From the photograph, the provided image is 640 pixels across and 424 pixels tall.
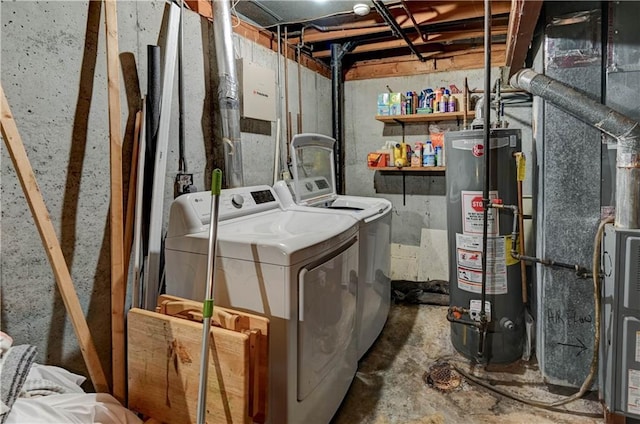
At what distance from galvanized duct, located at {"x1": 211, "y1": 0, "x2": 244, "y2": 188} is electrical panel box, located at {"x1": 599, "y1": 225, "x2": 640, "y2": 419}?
1962mm

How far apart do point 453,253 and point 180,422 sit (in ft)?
6.20

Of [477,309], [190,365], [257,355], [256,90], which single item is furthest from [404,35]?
A: [190,365]

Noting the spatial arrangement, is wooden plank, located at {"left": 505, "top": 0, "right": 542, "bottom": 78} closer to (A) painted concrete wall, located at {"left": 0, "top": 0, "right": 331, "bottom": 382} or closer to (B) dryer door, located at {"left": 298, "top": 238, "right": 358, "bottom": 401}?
(B) dryer door, located at {"left": 298, "top": 238, "right": 358, "bottom": 401}

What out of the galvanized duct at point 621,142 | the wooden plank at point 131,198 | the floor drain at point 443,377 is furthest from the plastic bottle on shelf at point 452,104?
the wooden plank at point 131,198

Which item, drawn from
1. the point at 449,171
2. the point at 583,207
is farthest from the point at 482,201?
the point at 583,207

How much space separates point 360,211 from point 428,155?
1407mm

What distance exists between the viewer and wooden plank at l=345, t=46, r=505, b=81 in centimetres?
350

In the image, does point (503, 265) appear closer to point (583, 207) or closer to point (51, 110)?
point (583, 207)

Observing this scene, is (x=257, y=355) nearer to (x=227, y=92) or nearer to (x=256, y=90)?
(x=227, y=92)

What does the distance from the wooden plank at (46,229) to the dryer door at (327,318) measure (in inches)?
32.0

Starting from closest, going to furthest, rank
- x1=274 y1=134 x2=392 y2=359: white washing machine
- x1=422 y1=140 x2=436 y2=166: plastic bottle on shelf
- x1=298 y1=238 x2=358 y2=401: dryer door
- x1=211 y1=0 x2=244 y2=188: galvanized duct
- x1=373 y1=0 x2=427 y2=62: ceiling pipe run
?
1. x1=298 y1=238 x2=358 y2=401: dryer door
2. x1=211 y1=0 x2=244 y2=188: galvanized duct
3. x1=274 y1=134 x2=392 y2=359: white washing machine
4. x1=373 y1=0 x2=427 y2=62: ceiling pipe run
5. x1=422 y1=140 x2=436 y2=166: plastic bottle on shelf

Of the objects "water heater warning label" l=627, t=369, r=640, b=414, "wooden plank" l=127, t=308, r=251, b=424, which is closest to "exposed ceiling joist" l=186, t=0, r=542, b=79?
"water heater warning label" l=627, t=369, r=640, b=414

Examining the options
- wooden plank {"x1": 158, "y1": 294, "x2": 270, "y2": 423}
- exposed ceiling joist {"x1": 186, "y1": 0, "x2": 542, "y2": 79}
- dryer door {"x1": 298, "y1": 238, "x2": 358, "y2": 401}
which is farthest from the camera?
exposed ceiling joist {"x1": 186, "y1": 0, "x2": 542, "y2": 79}

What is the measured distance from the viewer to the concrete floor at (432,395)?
1.93 metres
